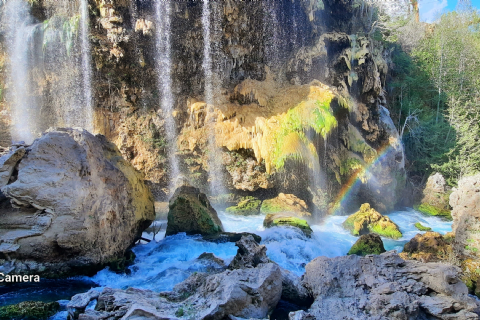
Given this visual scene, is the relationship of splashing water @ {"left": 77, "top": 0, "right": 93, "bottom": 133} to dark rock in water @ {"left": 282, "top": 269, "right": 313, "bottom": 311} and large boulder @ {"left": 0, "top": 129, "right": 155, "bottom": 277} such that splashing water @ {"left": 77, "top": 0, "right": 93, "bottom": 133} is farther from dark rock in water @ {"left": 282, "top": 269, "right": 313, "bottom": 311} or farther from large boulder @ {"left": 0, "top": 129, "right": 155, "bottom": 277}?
dark rock in water @ {"left": 282, "top": 269, "right": 313, "bottom": 311}

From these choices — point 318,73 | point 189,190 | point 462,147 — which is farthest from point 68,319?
point 462,147

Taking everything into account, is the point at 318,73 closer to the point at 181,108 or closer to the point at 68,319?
the point at 181,108

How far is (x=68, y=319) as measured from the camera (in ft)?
15.4

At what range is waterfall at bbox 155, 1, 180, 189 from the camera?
14.1 metres

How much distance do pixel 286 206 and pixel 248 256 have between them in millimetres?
6762

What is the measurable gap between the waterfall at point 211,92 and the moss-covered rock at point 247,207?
1.04 m

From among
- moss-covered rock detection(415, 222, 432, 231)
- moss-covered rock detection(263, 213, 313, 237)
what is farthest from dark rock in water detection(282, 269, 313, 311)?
moss-covered rock detection(415, 222, 432, 231)

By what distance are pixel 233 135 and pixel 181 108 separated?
9.28ft

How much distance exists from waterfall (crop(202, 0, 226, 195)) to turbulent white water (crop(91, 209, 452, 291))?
2312mm

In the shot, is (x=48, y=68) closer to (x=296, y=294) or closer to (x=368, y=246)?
(x=296, y=294)

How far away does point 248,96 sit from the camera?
14.2 metres

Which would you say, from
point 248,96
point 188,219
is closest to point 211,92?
point 248,96

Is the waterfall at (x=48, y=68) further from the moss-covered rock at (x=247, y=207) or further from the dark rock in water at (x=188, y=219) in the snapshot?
the dark rock in water at (x=188, y=219)

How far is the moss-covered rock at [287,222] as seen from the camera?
10.3m
